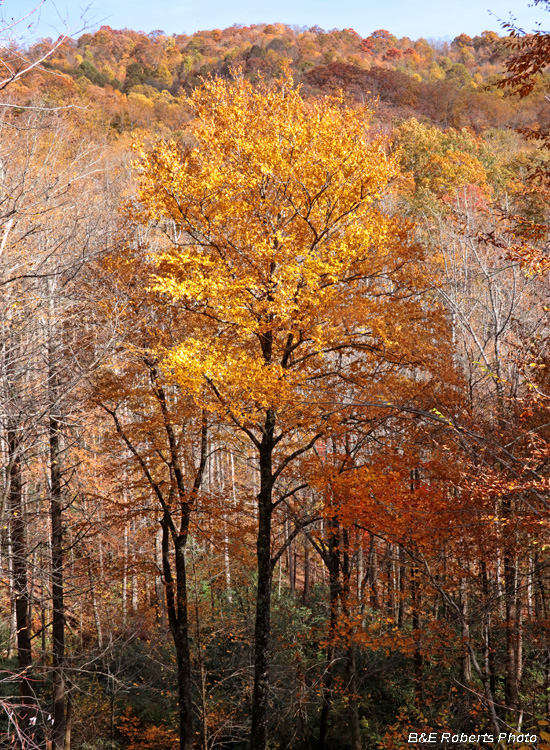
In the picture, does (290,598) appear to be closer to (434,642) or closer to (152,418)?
(434,642)

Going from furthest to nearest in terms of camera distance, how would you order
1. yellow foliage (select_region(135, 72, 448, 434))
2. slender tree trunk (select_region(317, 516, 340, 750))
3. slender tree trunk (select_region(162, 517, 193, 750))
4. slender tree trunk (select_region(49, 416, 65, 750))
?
slender tree trunk (select_region(317, 516, 340, 750))
slender tree trunk (select_region(162, 517, 193, 750))
slender tree trunk (select_region(49, 416, 65, 750))
yellow foliage (select_region(135, 72, 448, 434))

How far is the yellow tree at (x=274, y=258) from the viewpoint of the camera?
766 cm

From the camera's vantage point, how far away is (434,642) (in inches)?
419

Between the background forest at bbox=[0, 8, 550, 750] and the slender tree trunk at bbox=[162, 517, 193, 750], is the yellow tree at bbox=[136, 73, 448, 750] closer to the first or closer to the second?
the background forest at bbox=[0, 8, 550, 750]

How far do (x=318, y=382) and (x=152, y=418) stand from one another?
3193 millimetres

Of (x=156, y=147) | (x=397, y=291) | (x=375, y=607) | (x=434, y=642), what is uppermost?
(x=156, y=147)

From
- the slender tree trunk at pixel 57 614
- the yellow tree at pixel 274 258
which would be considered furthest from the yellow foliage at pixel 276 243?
the slender tree trunk at pixel 57 614

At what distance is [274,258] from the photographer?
806 centimetres

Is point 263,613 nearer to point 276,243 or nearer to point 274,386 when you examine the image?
point 274,386

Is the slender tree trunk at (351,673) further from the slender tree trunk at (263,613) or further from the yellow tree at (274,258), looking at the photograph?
the yellow tree at (274,258)

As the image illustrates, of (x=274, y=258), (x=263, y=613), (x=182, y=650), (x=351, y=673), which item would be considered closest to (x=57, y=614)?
(x=182, y=650)

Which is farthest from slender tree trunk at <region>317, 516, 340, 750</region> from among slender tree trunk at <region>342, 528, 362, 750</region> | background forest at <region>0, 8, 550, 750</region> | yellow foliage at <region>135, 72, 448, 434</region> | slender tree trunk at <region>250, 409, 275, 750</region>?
yellow foliage at <region>135, 72, 448, 434</region>

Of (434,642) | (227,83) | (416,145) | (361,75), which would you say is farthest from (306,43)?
(434,642)

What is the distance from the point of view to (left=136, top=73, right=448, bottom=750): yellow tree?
766 cm
